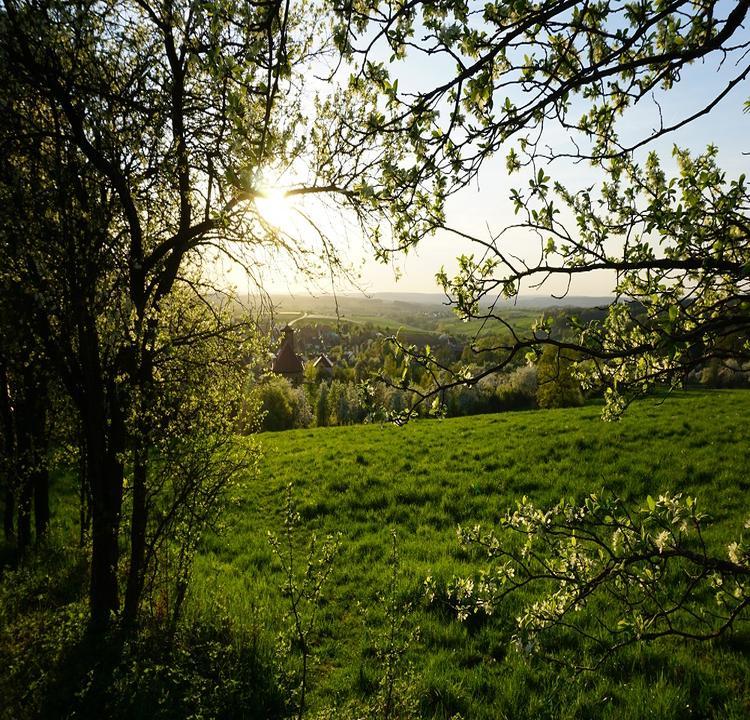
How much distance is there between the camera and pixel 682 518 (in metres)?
2.84

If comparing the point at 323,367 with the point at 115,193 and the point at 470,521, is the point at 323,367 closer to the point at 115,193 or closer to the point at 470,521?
the point at 470,521

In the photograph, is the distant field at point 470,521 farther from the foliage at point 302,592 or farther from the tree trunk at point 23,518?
the tree trunk at point 23,518

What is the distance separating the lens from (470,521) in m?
11.1

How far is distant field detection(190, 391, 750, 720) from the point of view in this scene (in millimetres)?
5695

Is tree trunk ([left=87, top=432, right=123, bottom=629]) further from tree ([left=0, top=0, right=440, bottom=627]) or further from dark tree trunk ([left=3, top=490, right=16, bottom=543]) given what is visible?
dark tree trunk ([left=3, top=490, right=16, bottom=543])

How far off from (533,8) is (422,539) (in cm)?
982

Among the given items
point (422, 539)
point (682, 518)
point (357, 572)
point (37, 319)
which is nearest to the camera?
point (682, 518)

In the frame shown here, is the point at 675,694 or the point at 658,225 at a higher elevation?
the point at 658,225

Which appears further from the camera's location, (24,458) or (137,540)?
(24,458)

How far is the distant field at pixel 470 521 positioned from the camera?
5.70 meters

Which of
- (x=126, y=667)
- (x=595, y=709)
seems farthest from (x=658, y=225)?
(x=126, y=667)

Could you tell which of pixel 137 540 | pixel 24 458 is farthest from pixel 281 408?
pixel 137 540

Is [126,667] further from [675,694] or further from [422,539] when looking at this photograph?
[675,694]

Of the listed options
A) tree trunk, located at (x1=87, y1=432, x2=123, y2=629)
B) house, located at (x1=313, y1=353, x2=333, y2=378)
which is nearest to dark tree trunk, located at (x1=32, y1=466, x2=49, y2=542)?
tree trunk, located at (x1=87, y1=432, x2=123, y2=629)
